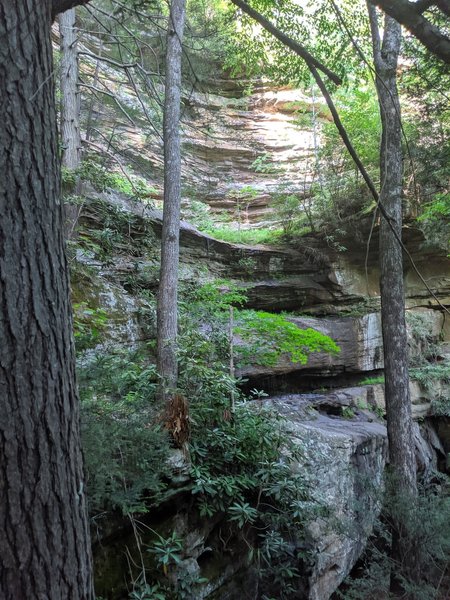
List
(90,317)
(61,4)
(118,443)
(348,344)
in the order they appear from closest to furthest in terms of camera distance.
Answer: (61,4), (118,443), (90,317), (348,344)

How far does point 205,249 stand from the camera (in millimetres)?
9484

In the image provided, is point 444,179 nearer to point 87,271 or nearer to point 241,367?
point 241,367

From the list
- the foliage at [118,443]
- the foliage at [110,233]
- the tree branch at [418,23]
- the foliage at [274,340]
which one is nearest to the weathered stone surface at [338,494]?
the foliage at [274,340]

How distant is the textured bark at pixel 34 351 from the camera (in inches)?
53.8

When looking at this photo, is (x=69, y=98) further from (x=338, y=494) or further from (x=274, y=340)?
(x=338, y=494)

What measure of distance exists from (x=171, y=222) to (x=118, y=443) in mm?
3440

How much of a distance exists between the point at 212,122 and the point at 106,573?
47.1ft

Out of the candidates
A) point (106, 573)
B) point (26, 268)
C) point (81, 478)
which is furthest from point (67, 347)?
point (106, 573)

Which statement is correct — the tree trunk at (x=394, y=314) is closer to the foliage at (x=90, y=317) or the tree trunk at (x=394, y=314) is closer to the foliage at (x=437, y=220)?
the foliage at (x=437, y=220)

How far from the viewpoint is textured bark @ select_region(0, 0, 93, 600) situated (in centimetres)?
137

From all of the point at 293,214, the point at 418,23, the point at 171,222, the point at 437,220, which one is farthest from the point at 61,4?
the point at 293,214

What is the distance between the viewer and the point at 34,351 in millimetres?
1463

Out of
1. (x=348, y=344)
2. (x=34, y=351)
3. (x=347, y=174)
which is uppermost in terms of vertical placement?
(x=347, y=174)

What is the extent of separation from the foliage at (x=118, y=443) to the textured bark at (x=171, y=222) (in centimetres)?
84
